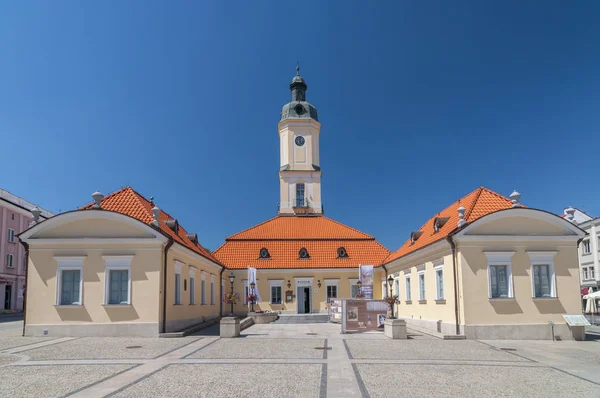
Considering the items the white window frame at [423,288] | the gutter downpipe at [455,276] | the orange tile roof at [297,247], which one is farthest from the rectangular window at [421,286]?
the orange tile roof at [297,247]

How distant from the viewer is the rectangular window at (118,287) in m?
20.3

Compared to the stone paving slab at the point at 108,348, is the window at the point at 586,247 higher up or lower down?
higher up

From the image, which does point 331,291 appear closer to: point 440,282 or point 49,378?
point 440,282

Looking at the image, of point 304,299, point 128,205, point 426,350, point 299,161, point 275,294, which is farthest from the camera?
point 299,161

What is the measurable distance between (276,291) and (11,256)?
27915mm

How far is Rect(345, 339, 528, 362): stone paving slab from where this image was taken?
572 inches

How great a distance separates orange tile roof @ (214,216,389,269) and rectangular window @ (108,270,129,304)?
17.8 m

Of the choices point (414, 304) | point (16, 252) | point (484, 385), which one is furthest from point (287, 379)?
point (16, 252)

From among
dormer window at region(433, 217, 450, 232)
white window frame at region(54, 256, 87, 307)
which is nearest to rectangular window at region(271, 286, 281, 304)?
dormer window at region(433, 217, 450, 232)

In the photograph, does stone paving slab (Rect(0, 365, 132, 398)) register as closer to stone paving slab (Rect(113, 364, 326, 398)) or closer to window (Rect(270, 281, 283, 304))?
stone paving slab (Rect(113, 364, 326, 398))

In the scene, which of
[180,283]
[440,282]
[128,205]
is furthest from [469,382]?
[128,205]

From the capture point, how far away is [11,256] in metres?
49.3

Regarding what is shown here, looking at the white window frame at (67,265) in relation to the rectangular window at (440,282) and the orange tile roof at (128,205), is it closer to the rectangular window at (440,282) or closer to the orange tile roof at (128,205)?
the orange tile roof at (128,205)

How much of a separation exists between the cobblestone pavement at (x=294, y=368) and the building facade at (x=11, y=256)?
107 feet
